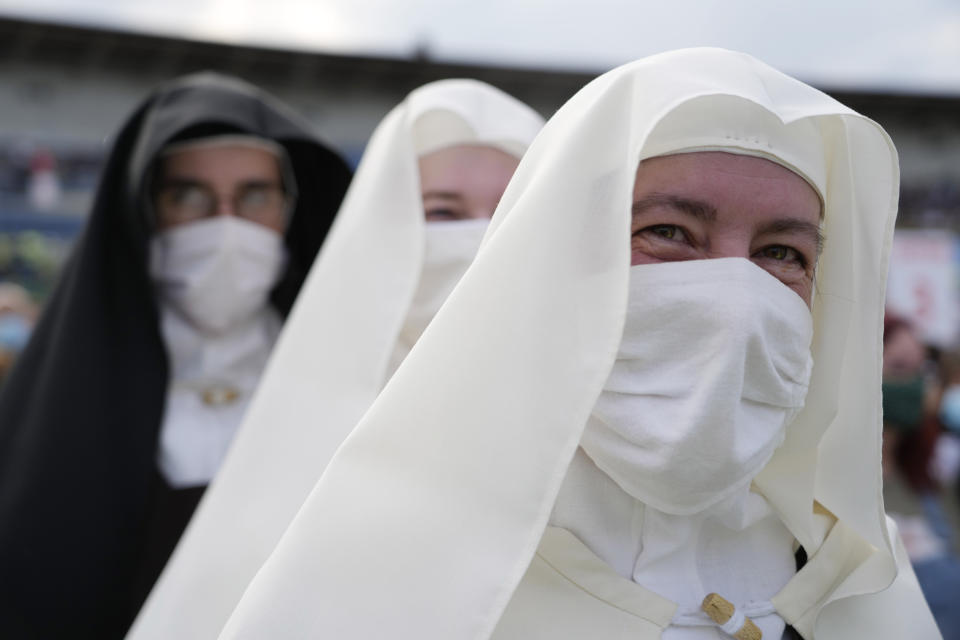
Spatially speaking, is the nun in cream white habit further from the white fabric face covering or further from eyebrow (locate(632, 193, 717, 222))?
the white fabric face covering

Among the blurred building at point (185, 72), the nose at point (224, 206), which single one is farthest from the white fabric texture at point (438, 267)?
the blurred building at point (185, 72)

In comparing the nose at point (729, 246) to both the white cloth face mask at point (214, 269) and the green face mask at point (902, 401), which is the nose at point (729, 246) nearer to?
the white cloth face mask at point (214, 269)

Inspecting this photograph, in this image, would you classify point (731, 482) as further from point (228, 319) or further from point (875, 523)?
point (228, 319)

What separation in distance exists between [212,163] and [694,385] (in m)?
2.39

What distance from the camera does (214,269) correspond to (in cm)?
297

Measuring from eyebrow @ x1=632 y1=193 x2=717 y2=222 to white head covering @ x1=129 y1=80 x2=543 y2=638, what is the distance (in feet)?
2.96

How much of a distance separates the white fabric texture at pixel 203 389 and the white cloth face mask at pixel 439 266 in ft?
2.92

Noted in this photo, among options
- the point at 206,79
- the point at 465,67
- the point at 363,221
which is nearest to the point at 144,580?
the point at 363,221

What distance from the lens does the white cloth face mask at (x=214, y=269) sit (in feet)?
9.84

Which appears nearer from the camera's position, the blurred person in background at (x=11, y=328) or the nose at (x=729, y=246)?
the nose at (x=729, y=246)

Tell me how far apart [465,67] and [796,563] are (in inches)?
830

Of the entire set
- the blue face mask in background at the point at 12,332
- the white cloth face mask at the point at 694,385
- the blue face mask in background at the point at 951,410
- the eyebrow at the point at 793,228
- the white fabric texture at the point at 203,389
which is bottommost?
the blue face mask in background at the point at 12,332

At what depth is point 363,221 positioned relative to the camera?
2420 mm

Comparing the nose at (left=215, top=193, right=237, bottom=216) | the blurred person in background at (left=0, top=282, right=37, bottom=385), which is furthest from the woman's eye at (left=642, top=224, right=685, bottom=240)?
the blurred person in background at (left=0, top=282, right=37, bottom=385)
